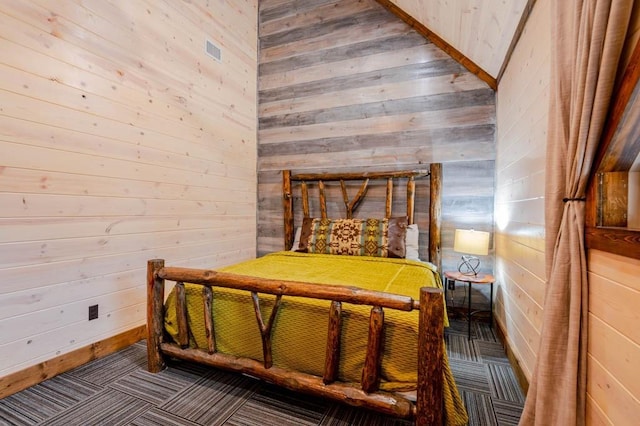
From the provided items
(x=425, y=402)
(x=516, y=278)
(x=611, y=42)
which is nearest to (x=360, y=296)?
(x=425, y=402)

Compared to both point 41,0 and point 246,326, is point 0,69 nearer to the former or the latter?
point 41,0

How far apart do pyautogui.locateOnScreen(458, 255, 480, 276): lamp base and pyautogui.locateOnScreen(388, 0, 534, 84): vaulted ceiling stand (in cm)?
163

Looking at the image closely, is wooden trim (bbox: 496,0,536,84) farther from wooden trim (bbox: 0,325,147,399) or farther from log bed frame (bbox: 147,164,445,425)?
wooden trim (bbox: 0,325,147,399)

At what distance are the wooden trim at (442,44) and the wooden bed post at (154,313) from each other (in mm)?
2980

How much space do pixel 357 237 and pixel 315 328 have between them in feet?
4.76

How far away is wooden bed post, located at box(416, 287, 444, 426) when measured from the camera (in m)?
1.26

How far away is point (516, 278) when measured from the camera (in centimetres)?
209

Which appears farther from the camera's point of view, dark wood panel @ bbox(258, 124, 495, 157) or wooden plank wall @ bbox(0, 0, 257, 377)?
dark wood panel @ bbox(258, 124, 495, 157)

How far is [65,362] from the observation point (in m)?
1.91

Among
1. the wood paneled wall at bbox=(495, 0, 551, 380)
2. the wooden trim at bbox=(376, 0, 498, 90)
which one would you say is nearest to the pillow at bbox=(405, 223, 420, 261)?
the wood paneled wall at bbox=(495, 0, 551, 380)

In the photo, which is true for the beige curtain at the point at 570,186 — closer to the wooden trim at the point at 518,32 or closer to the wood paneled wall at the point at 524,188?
the wood paneled wall at the point at 524,188

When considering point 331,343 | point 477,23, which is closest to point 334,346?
point 331,343

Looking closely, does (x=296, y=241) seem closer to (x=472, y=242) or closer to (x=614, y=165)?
(x=472, y=242)

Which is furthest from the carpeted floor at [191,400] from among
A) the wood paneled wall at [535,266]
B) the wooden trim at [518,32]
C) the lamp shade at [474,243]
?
the wooden trim at [518,32]
